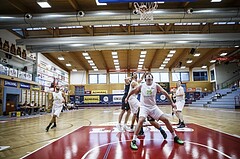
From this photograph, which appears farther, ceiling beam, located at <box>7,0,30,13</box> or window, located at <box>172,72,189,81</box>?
window, located at <box>172,72,189,81</box>

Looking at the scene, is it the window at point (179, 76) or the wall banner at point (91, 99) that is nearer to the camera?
the wall banner at point (91, 99)

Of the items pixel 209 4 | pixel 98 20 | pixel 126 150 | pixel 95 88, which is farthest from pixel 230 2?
pixel 95 88

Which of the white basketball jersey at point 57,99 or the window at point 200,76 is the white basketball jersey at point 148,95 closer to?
the white basketball jersey at point 57,99

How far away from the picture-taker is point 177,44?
14375mm

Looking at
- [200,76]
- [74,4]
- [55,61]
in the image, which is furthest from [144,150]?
[200,76]

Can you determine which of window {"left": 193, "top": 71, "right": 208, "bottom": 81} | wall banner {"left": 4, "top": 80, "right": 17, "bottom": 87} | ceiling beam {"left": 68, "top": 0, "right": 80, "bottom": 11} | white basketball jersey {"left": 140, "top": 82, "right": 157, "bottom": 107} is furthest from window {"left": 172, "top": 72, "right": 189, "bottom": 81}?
white basketball jersey {"left": 140, "top": 82, "right": 157, "bottom": 107}

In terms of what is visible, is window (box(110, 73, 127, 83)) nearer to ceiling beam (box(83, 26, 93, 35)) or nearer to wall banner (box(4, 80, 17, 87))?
ceiling beam (box(83, 26, 93, 35))

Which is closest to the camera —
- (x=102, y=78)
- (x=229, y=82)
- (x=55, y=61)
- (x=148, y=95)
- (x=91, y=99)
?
(x=148, y=95)

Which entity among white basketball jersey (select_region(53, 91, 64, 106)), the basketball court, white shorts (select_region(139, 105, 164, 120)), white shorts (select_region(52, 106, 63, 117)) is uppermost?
white basketball jersey (select_region(53, 91, 64, 106))

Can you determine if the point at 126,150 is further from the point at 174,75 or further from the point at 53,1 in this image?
the point at 174,75

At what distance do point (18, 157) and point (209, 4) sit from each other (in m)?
13.1

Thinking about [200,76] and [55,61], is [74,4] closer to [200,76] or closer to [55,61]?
[55,61]

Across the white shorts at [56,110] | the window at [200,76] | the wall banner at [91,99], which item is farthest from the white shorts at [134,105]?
the window at [200,76]

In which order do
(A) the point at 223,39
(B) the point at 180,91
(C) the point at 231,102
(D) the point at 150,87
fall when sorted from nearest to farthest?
(D) the point at 150,87 → (B) the point at 180,91 → (A) the point at 223,39 → (C) the point at 231,102
